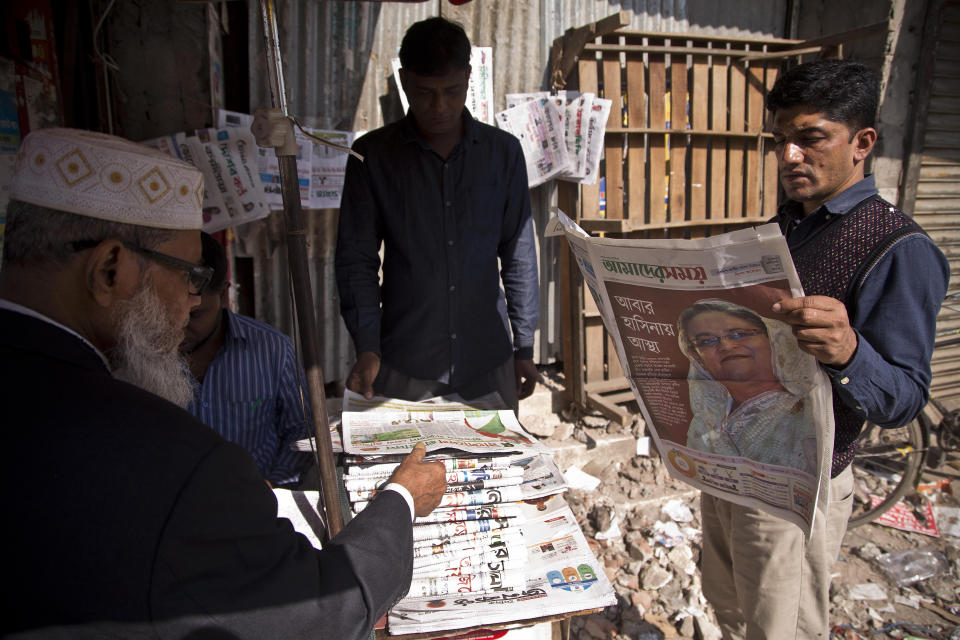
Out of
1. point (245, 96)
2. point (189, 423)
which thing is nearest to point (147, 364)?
point (189, 423)

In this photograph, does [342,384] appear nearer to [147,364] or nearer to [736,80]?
[147,364]

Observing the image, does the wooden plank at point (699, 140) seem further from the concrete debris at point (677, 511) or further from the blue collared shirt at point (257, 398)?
the blue collared shirt at point (257, 398)

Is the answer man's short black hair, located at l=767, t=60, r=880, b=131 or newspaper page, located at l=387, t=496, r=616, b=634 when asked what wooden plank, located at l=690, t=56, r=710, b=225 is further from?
newspaper page, located at l=387, t=496, r=616, b=634

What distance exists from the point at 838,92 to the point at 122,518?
1.78 metres

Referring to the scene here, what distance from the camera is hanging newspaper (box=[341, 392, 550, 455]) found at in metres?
1.39

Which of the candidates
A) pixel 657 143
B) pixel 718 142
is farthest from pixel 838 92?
pixel 718 142

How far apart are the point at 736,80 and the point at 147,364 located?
464cm

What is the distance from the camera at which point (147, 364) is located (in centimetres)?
105

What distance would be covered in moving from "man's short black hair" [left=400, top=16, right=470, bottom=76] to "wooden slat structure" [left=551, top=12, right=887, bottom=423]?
192 cm

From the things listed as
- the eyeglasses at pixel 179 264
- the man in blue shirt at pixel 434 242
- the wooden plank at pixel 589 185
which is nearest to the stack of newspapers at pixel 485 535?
the eyeglasses at pixel 179 264

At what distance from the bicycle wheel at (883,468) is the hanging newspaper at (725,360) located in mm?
2726

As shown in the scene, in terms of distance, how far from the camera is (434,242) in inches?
91.4

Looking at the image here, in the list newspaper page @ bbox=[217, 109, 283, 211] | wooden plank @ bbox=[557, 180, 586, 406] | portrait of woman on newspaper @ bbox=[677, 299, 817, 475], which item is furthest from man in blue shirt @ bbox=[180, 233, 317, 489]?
wooden plank @ bbox=[557, 180, 586, 406]

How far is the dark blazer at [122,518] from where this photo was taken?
2.43 feet
